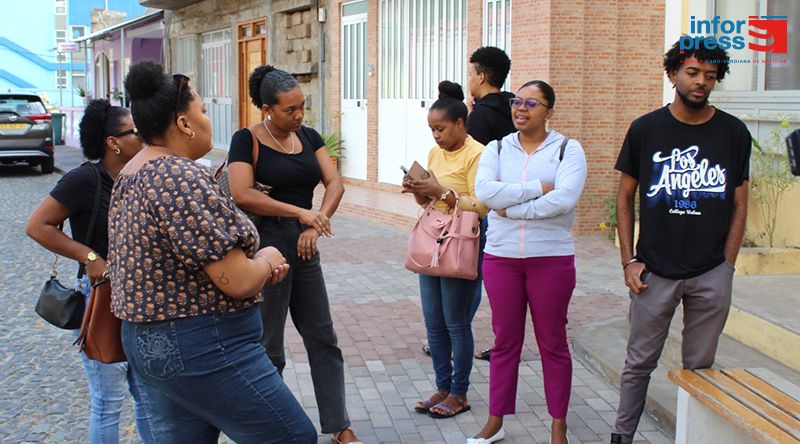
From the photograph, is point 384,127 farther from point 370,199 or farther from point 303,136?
point 303,136

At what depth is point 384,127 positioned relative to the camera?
16.3m

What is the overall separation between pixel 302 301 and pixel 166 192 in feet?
6.37

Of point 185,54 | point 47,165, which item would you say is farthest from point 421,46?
point 185,54

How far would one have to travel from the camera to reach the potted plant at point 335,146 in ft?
58.1

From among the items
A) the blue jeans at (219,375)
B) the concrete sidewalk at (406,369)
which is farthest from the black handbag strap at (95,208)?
the concrete sidewalk at (406,369)

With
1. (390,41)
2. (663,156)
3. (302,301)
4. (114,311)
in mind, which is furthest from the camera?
(390,41)

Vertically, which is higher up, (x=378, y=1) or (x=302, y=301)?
(x=378, y=1)

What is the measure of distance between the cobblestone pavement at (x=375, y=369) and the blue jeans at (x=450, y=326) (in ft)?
0.75

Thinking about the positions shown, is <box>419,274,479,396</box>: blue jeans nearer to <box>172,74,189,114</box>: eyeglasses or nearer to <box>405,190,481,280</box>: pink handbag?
<box>405,190,481,280</box>: pink handbag

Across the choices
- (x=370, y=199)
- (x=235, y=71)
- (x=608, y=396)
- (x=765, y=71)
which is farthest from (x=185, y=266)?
(x=235, y=71)

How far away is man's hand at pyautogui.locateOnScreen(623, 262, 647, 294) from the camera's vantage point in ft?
14.0

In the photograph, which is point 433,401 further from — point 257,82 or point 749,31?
point 749,31

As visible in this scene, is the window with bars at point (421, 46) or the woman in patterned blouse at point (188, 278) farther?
the window with bars at point (421, 46)

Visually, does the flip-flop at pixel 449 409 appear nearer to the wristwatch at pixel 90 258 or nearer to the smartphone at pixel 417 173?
the smartphone at pixel 417 173
